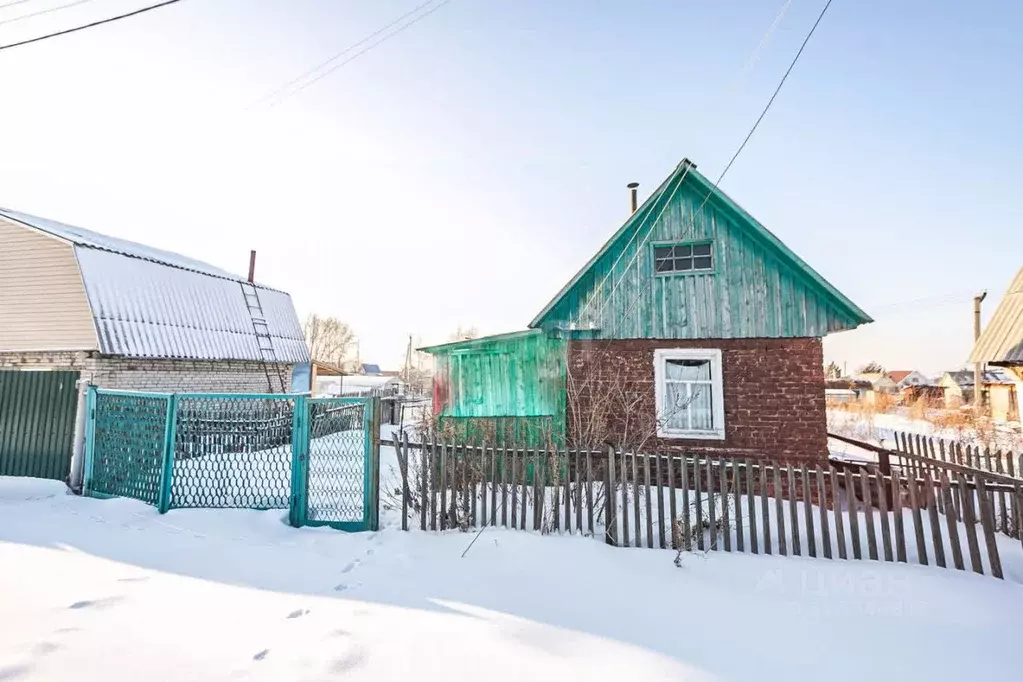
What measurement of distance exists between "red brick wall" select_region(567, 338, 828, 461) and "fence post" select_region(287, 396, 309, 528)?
14.2ft

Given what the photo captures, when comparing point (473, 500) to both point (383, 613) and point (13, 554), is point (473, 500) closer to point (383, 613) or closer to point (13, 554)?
point (383, 613)

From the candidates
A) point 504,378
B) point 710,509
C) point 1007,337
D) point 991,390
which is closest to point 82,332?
point 504,378

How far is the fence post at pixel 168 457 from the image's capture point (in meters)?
6.61

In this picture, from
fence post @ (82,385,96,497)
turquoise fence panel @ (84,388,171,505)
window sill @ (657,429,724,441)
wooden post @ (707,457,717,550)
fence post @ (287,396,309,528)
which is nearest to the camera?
wooden post @ (707,457,717,550)

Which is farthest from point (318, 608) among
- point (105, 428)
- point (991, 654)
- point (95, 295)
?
point (95, 295)

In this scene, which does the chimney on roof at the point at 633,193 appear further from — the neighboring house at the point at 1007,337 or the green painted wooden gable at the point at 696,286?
the neighboring house at the point at 1007,337

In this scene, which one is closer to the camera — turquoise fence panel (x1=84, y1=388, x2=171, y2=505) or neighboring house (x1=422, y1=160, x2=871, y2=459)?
turquoise fence panel (x1=84, y1=388, x2=171, y2=505)

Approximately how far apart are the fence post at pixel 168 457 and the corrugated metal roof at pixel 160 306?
21.9 ft

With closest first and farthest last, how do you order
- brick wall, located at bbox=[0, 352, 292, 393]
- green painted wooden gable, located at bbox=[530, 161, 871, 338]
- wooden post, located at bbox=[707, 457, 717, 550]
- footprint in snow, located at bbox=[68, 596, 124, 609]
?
footprint in snow, located at bbox=[68, 596, 124, 609] → wooden post, located at bbox=[707, 457, 717, 550] → green painted wooden gable, located at bbox=[530, 161, 871, 338] → brick wall, located at bbox=[0, 352, 292, 393]

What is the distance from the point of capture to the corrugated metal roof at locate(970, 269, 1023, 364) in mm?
10688

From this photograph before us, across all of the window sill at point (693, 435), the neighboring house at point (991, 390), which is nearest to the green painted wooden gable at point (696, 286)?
the window sill at point (693, 435)

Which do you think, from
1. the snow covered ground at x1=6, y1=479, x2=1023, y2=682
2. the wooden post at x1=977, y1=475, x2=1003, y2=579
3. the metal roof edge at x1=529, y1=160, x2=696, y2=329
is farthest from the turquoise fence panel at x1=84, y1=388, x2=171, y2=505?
the wooden post at x1=977, y1=475, x2=1003, y2=579

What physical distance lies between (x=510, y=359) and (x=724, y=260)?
4.63 meters

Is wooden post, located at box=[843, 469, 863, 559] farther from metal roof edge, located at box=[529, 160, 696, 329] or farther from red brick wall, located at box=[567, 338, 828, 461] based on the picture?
metal roof edge, located at box=[529, 160, 696, 329]
